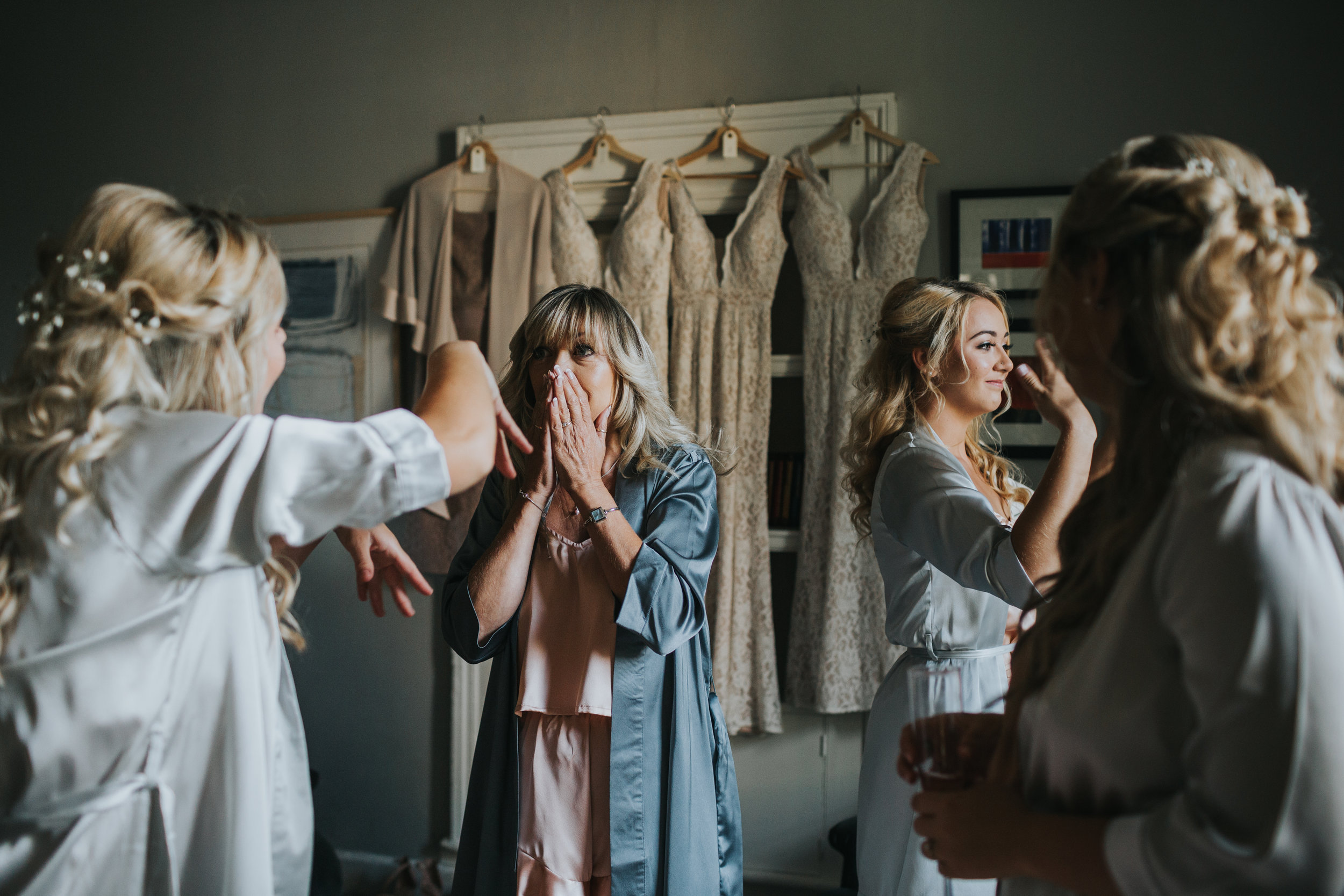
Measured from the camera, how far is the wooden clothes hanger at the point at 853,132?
8.13 ft

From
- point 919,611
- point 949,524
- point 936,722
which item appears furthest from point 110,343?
point 919,611

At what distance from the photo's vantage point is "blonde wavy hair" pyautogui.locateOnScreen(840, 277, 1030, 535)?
157cm

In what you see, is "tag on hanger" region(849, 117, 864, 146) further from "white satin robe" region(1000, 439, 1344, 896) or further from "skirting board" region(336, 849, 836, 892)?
"skirting board" region(336, 849, 836, 892)

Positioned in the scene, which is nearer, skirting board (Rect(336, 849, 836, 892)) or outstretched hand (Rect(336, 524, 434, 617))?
outstretched hand (Rect(336, 524, 434, 617))

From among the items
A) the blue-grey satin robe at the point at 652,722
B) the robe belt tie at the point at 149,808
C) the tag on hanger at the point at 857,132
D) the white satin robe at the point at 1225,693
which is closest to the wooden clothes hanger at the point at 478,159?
the tag on hanger at the point at 857,132

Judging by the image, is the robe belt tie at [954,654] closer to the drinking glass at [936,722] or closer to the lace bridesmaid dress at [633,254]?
the drinking glass at [936,722]

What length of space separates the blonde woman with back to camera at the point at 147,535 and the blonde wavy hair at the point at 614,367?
27.6 inches

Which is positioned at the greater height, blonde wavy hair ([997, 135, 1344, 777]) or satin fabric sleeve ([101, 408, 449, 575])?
blonde wavy hair ([997, 135, 1344, 777])

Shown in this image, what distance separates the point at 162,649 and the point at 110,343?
29 cm

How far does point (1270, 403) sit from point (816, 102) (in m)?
2.15

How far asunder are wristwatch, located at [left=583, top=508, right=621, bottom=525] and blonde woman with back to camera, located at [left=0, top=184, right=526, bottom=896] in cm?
55

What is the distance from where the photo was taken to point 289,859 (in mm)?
911

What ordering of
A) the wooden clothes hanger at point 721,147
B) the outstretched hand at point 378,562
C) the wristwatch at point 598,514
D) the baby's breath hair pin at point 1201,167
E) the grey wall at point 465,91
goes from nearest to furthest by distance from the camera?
1. the baby's breath hair pin at point 1201,167
2. the outstretched hand at point 378,562
3. the wristwatch at point 598,514
4. the grey wall at point 465,91
5. the wooden clothes hanger at point 721,147

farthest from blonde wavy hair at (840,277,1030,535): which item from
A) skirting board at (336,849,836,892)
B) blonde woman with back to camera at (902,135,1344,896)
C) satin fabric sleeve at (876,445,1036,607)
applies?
skirting board at (336,849,836,892)
